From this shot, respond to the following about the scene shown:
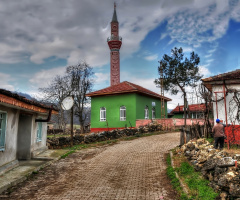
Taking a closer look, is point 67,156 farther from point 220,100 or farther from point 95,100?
point 95,100

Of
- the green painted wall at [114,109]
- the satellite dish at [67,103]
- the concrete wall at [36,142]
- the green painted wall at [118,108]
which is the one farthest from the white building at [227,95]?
the green painted wall at [114,109]

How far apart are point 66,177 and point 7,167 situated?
7.22 ft

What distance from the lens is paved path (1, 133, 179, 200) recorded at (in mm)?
5656

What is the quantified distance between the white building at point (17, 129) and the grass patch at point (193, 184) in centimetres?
547

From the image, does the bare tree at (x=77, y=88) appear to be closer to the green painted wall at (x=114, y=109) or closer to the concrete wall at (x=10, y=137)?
the green painted wall at (x=114, y=109)

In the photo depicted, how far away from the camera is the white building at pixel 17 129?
7226mm

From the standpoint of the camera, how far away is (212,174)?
5.95 m

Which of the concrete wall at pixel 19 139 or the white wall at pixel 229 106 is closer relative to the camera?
the concrete wall at pixel 19 139

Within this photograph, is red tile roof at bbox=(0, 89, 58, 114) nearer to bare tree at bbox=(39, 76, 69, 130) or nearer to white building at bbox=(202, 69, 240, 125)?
white building at bbox=(202, 69, 240, 125)

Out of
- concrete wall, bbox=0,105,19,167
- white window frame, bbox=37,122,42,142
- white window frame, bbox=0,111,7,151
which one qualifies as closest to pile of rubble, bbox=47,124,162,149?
white window frame, bbox=37,122,42,142

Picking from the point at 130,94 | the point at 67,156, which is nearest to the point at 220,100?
the point at 67,156

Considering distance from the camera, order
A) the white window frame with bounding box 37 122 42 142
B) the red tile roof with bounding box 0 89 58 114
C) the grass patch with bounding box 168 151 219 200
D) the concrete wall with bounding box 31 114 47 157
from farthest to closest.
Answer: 1. the white window frame with bounding box 37 122 42 142
2. the concrete wall with bounding box 31 114 47 157
3. the red tile roof with bounding box 0 89 58 114
4. the grass patch with bounding box 168 151 219 200

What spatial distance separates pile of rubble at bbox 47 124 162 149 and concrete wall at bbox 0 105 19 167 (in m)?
7.05

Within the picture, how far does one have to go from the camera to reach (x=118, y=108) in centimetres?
2388
